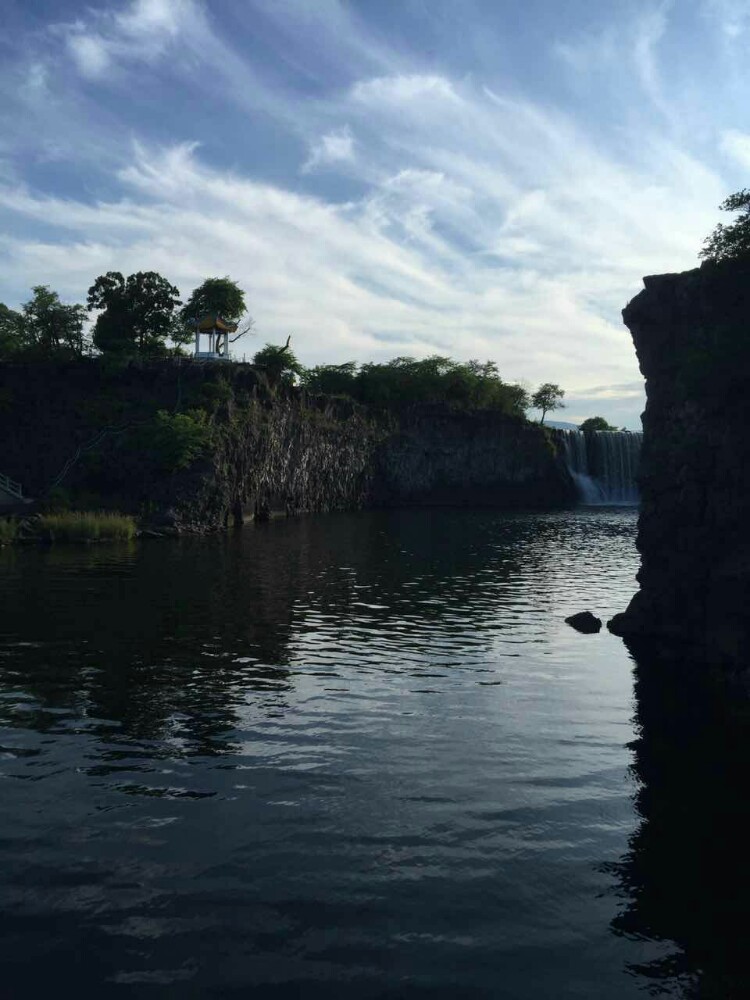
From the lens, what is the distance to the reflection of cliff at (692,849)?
1036 cm

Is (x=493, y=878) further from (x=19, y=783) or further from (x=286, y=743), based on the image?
(x=19, y=783)

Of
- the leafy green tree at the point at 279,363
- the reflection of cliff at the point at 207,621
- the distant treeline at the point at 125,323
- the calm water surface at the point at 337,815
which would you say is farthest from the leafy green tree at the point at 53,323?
the calm water surface at the point at 337,815

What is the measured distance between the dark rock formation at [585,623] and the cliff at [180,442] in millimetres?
43641

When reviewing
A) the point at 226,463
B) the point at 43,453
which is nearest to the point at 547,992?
the point at 226,463

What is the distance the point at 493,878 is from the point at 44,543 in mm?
51874

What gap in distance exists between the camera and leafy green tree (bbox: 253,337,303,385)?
97188 mm

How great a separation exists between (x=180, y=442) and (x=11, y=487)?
627 inches

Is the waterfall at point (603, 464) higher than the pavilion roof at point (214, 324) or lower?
lower

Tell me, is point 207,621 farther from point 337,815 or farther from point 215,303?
point 215,303

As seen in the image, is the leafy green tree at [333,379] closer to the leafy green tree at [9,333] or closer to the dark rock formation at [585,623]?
the leafy green tree at [9,333]

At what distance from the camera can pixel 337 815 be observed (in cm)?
1417

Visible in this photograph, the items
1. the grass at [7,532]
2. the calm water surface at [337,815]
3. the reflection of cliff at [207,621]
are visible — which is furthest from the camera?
the grass at [7,532]

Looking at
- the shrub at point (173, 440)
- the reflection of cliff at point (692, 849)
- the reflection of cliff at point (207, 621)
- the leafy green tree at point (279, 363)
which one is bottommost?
the reflection of cliff at point (692, 849)

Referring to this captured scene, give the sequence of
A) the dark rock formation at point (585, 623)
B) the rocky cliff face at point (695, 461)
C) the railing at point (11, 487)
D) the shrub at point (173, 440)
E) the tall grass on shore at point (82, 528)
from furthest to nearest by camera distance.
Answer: the shrub at point (173, 440), the railing at point (11, 487), the tall grass on shore at point (82, 528), the dark rock formation at point (585, 623), the rocky cliff face at point (695, 461)
